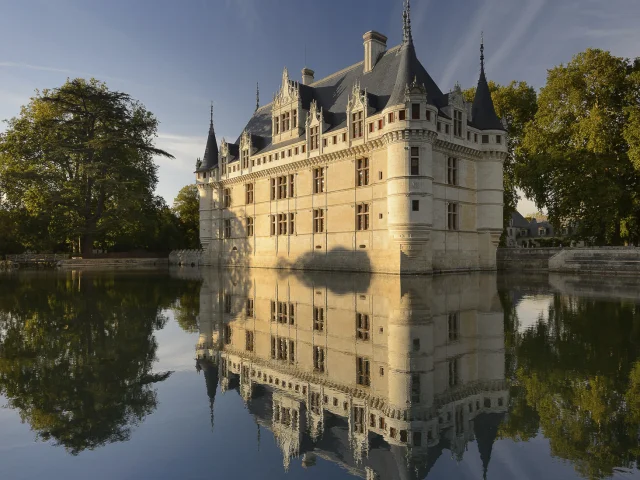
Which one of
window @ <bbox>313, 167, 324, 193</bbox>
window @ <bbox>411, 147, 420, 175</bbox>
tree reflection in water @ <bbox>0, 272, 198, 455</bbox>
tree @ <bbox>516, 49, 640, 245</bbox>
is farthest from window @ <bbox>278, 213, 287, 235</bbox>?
tree reflection in water @ <bbox>0, 272, 198, 455</bbox>

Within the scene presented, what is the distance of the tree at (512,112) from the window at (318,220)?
1612cm

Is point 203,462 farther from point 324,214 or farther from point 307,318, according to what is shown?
point 324,214

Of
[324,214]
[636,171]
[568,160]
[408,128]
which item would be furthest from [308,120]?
[636,171]

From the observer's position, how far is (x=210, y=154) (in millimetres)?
44844

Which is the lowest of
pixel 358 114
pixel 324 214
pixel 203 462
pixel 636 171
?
pixel 203 462

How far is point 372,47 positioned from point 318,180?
10269mm

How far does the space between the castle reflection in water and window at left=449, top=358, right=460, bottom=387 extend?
15 millimetres

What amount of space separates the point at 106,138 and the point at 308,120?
63.5ft

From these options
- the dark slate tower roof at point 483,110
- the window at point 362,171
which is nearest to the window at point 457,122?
the dark slate tower roof at point 483,110

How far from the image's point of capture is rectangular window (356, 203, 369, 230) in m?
28.9

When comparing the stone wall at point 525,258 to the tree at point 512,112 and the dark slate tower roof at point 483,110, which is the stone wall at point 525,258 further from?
the dark slate tower roof at point 483,110

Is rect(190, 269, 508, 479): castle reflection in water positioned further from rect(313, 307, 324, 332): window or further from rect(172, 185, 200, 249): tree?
rect(172, 185, 200, 249): tree

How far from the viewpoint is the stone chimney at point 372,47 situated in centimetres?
3328

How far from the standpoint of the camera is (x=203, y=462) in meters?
3.94
